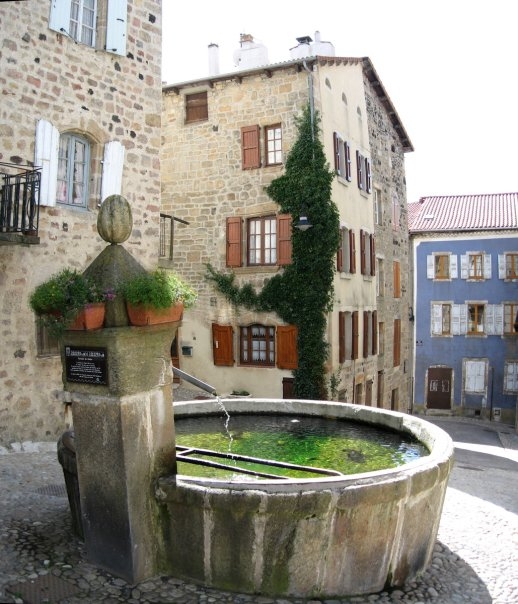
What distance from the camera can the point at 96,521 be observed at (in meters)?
4.35

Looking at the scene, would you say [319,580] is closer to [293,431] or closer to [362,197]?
[293,431]

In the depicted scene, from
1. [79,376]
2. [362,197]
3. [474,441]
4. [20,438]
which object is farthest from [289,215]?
[79,376]

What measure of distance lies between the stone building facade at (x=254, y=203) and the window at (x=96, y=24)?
5.46 metres

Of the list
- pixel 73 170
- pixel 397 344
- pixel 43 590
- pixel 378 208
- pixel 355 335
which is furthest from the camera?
pixel 397 344

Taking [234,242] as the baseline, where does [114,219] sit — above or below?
below

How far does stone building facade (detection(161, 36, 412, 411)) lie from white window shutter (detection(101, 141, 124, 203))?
4.73 m

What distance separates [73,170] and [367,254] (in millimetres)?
10753

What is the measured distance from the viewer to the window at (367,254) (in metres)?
18.1

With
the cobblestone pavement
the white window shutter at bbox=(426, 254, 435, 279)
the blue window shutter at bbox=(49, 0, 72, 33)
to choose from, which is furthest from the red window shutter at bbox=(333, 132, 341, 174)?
the white window shutter at bbox=(426, 254, 435, 279)

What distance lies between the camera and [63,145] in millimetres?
10008

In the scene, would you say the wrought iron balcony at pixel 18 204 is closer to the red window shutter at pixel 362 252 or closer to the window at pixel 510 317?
the red window shutter at pixel 362 252

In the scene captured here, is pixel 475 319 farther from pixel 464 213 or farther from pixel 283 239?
pixel 283 239

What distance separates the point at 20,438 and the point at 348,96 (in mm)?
13341

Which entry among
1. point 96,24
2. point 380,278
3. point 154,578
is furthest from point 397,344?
point 154,578
